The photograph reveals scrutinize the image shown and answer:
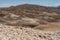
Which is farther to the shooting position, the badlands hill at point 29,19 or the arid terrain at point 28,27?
the badlands hill at point 29,19

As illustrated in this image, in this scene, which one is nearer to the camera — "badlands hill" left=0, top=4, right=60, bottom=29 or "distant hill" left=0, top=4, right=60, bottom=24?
"badlands hill" left=0, top=4, right=60, bottom=29

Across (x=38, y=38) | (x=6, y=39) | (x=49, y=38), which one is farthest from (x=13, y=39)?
(x=49, y=38)

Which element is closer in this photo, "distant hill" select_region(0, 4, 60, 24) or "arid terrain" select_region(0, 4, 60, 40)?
"arid terrain" select_region(0, 4, 60, 40)

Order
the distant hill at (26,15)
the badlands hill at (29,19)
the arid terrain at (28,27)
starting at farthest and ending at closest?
the distant hill at (26,15)
the badlands hill at (29,19)
the arid terrain at (28,27)

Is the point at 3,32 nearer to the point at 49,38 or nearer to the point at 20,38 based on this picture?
the point at 20,38

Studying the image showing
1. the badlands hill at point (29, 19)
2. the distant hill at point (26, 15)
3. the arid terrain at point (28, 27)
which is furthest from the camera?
the distant hill at point (26, 15)

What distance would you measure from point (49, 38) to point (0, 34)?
103 inches

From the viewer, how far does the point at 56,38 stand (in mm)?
8641

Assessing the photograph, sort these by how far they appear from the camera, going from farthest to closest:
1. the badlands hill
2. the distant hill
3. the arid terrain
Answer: the distant hill
the badlands hill
the arid terrain

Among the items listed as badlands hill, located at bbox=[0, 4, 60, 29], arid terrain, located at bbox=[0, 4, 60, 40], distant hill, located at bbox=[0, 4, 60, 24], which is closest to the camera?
arid terrain, located at bbox=[0, 4, 60, 40]

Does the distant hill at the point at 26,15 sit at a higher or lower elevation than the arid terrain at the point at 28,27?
lower

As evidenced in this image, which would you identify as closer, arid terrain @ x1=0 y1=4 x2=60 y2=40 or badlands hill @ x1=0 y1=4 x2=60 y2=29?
arid terrain @ x1=0 y1=4 x2=60 y2=40

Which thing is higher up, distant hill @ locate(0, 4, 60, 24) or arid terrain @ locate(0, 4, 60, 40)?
arid terrain @ locate(0, 4, 60, 40)

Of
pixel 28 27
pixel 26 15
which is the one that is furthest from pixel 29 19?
pixel 28 27
